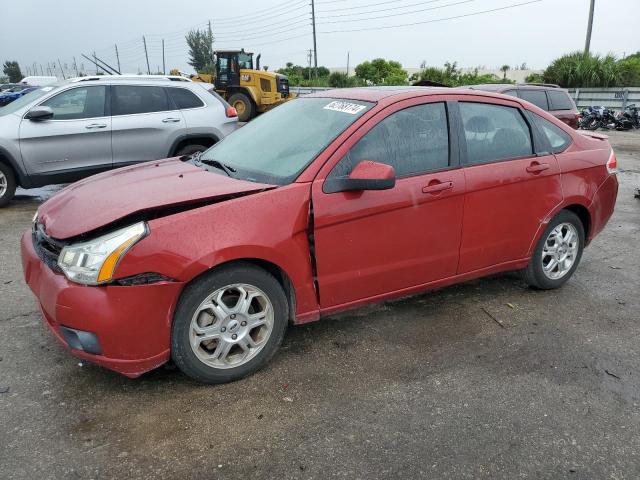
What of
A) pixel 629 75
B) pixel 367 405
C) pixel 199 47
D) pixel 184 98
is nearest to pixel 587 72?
pixel 629 75

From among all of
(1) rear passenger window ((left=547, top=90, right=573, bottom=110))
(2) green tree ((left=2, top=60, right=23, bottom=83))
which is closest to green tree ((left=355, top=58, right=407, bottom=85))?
(1) rear passenger window ((left=547, top=90, right=573, bottom=110))

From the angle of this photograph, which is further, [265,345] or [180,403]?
[265,345]

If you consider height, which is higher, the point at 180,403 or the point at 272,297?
the point at 272,297

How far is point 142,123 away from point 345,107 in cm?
485

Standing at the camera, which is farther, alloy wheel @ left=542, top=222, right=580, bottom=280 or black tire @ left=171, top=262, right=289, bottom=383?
alloy wheel @ left=542, top=222, right=580, bottom=280

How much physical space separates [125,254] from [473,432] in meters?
1.94

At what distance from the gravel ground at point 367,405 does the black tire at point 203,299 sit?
9 cm

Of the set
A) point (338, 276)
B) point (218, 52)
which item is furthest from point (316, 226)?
point (218, 52)

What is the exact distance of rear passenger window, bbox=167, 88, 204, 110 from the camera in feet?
25.7

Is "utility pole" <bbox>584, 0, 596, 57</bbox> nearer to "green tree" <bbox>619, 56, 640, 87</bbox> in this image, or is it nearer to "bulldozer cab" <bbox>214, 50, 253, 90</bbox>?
"green tree" <bbox>619, 56, 640, 87</bbox>

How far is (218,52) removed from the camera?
68.4ft

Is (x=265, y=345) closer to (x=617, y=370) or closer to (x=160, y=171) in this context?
(x=160, y=171)

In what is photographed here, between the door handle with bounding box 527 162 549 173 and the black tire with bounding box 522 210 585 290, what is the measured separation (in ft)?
1.47

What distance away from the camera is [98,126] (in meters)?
7.27
